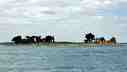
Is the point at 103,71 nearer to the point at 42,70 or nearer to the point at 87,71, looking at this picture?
the point at 87,71

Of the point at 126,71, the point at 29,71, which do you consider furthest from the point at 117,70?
the point at 29,71

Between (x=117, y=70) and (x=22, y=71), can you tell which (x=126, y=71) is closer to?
(x=117, y=70)

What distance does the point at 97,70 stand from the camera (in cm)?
7575

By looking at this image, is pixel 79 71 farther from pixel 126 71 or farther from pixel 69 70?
pixel 126 71

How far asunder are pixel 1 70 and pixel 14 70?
2101 mm

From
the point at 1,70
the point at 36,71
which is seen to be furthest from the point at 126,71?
the point at 1,70

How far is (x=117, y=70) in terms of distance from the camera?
252 feet

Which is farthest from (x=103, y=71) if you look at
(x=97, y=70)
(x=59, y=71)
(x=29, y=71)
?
(x=29, y=71)

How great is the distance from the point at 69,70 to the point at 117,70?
7774 millimetres

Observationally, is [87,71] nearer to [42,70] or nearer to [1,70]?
[42,70]

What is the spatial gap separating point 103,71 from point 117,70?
3.30 metres

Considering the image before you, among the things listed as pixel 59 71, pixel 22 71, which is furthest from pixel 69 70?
pixel 22 71

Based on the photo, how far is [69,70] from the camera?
75.4m

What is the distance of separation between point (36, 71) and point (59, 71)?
11.9 ft
